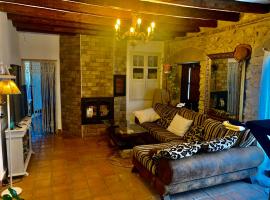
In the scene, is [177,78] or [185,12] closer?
[185,12]

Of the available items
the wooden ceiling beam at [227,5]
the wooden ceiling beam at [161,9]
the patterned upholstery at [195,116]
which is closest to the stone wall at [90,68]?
the patterned upholstery at [195,116]

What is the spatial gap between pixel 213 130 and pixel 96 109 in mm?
3180

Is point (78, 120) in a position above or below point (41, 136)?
above

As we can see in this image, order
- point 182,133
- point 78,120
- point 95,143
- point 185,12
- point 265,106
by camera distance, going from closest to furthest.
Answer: point 265,106
point 185,12
point 182,133
point 95,143
point 78,120

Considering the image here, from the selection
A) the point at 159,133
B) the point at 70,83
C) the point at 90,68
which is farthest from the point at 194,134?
the point at 70,83

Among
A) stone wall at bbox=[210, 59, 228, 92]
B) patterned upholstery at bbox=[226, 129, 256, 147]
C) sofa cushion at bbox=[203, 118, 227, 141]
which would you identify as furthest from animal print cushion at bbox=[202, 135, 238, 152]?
stone wall at bbox=[210, 59, 228, 92]

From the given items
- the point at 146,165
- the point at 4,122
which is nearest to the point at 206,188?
the point at 146,165

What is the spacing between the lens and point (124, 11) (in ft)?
11.9

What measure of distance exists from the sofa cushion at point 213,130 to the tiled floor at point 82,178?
2.73 feet

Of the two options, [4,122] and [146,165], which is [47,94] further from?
[146,165]

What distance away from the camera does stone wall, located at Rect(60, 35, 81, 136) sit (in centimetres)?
547

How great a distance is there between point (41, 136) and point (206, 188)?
4.33m

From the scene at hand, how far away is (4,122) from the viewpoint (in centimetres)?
337

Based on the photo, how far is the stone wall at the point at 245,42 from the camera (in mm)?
3419
